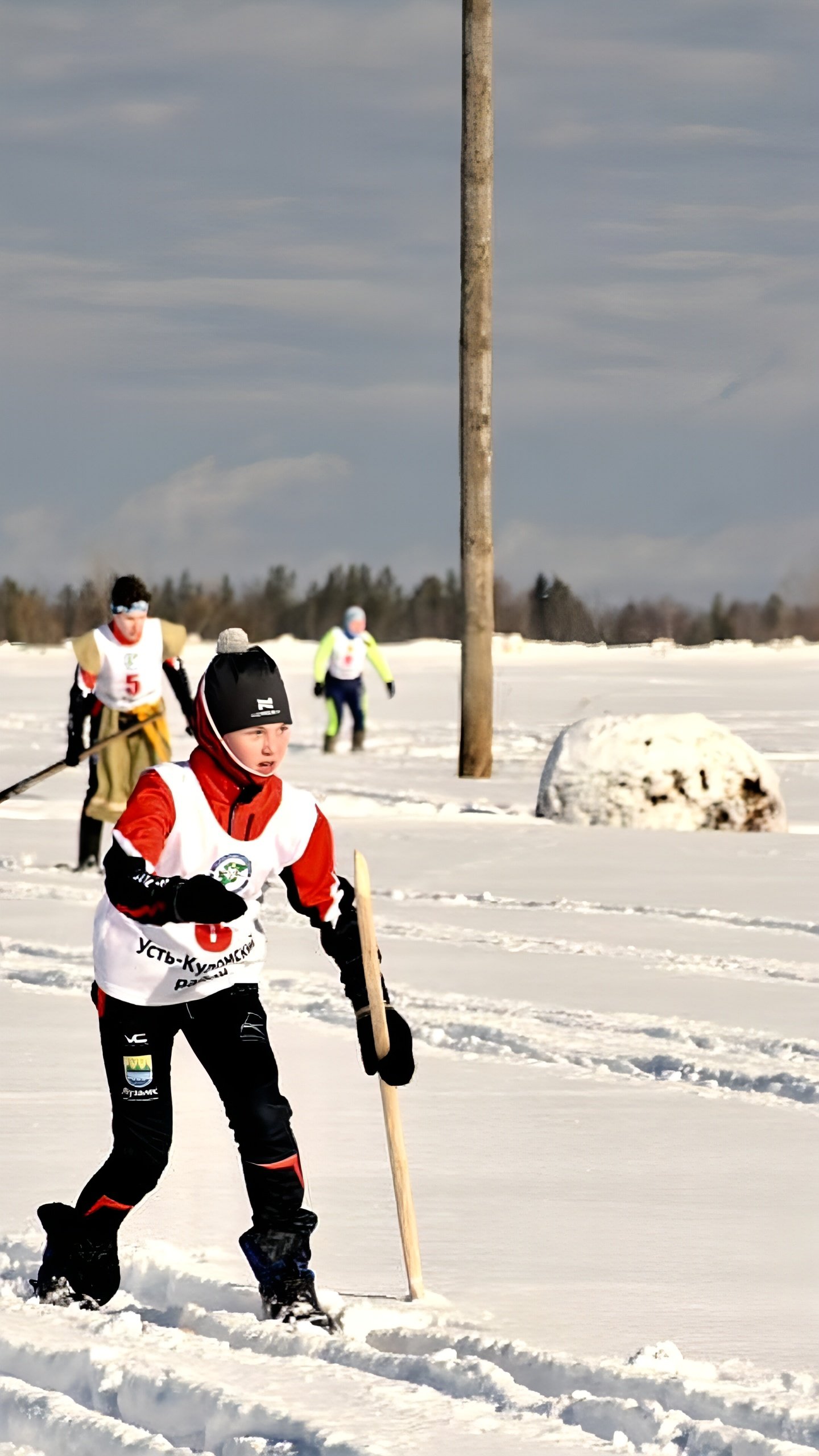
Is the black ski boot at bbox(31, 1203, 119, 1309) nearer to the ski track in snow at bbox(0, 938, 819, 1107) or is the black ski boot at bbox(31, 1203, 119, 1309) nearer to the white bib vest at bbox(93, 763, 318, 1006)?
the white bib vest at bbox(93, 763, 318, 1006)

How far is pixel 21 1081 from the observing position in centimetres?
612

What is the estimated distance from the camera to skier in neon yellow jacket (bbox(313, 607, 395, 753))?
20.1 meters

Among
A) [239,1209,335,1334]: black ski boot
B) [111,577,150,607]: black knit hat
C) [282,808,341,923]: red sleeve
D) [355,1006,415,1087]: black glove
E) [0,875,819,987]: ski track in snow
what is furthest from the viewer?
[111,577,150,607]: black knit hat

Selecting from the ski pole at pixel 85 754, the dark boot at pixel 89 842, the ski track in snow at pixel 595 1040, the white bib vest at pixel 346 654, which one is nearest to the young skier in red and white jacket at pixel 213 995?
the ski track in snow at pixel 595 1040

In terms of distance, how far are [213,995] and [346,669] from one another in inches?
638

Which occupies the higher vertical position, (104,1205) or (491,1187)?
(104,1205)

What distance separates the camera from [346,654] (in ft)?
65.9

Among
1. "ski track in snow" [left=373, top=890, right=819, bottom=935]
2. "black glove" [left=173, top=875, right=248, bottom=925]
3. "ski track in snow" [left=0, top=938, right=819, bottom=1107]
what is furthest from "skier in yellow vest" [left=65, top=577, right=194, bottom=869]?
"black glove" [left=173, top=875, right=248, bottom=925]

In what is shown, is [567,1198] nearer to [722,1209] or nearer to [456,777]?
[722,1209]

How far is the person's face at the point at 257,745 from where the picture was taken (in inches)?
159

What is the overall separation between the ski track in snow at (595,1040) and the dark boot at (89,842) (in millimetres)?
3346

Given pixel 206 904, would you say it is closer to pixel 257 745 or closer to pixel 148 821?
pixel 148 821

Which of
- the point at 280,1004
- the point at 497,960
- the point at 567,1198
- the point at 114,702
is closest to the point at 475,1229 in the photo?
the point at 567,1198

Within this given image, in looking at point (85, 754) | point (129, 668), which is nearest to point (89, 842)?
point (129, 668)
